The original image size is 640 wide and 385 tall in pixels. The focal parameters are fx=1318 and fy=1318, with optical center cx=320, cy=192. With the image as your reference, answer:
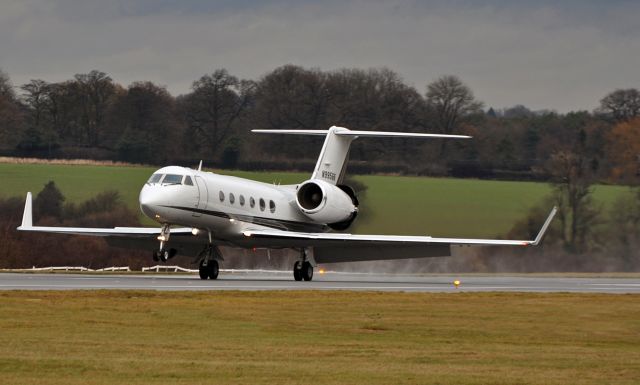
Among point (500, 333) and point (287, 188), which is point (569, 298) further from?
point (287, 188)

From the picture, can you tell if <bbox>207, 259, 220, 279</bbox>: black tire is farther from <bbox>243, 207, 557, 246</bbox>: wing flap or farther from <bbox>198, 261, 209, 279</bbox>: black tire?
<bbox>243, 207, 557, 246</bbox>: wing flap

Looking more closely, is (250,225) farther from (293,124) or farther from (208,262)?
(293,124)

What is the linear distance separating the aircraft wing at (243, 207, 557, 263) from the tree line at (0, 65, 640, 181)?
1257cm

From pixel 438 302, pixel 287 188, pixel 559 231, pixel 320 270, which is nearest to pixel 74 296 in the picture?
pixel 438 302

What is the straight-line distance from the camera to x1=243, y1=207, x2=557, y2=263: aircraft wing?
39125 millimetres

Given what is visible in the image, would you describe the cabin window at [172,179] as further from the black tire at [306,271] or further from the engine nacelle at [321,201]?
the engine nacelle at [321,201]

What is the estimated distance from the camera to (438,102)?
2448 inches

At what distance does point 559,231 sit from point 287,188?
14455 millimetres

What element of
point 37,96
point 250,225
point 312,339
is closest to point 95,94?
point 37,96

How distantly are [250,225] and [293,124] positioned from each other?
1924 cm

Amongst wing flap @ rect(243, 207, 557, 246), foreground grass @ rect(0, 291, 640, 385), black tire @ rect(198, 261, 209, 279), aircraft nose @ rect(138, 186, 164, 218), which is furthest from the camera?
black tire @ rect(198, 261, 209, 279)

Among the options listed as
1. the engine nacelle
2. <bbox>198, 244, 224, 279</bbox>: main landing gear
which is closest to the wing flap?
<bbox>198, 244, 224, 279</bbox>: main landing gear

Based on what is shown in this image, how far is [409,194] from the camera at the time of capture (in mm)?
52188

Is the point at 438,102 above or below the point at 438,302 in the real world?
above
